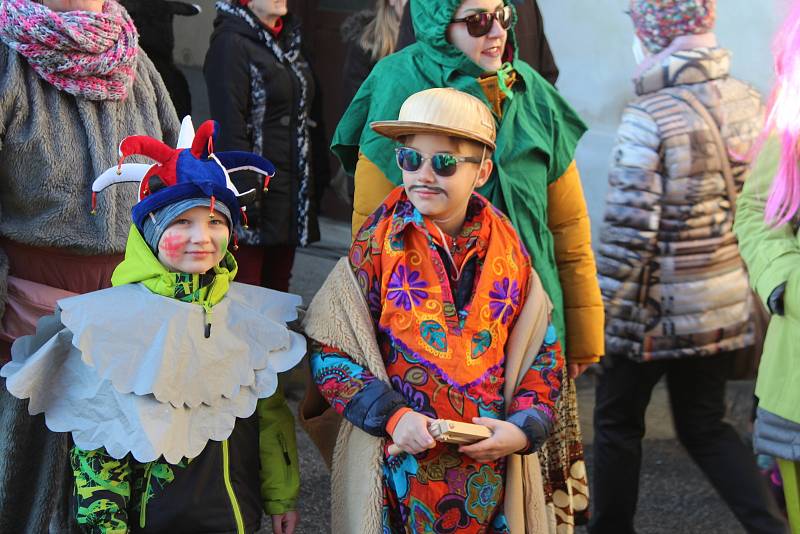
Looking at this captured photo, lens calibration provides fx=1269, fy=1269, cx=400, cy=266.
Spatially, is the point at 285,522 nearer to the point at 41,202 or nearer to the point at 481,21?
the point at 41,202

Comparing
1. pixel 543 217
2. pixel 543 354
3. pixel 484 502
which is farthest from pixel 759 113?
pixel 484 502

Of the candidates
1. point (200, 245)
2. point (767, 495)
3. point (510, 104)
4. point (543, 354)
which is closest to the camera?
point (200, 245)

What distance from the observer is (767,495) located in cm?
445

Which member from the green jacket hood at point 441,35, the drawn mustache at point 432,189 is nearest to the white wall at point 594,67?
the green jacket hood at point 441,35

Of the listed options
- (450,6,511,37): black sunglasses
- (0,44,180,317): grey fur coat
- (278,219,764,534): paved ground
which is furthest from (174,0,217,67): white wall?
(450,6,511,37): black sunglasses

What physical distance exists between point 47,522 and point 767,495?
7.99 ft

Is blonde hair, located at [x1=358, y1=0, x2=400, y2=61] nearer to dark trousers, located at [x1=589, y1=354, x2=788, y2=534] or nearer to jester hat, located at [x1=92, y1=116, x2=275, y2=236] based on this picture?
dark trousers, located at [x1=589, y1=354, x2=788, y2=534]

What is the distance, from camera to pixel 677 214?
14.9 feet

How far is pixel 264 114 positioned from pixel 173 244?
90.5 inches

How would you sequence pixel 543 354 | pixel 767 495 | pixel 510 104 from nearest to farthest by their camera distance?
1. pixel 543 354
2. pixel 510 104
3. pixel 767 495

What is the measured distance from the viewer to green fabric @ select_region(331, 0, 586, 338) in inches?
143

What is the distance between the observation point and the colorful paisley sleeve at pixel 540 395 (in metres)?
3.19

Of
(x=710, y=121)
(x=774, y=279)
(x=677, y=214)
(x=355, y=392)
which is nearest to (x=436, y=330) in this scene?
(x=355, y=392)

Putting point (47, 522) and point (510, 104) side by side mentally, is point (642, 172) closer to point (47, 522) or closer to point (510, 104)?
point (510, 104)
